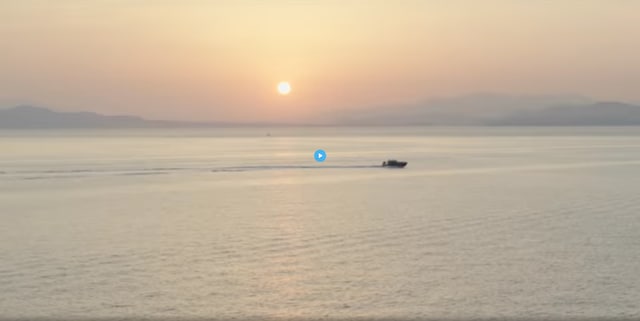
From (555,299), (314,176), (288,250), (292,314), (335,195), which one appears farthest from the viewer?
(314,176)

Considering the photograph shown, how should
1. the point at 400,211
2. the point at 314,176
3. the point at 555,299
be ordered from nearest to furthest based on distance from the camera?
the point at 555,299 < the point at 400,211 < the point at 314,176

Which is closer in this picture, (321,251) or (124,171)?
(321,251)

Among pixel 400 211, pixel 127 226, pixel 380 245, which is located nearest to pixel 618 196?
pixel 400 211

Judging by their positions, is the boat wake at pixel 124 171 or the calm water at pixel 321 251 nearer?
the calm water at pixel 321 251

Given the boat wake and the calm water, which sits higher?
the boat wake

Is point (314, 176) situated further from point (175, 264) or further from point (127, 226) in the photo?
point (175, 264)

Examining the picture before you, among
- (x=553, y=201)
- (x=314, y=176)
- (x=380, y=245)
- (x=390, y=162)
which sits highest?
(x=390, y=162)

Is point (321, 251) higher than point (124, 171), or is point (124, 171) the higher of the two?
point (124, 171)

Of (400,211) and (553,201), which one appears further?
(553,201)

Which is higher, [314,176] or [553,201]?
[314,176]

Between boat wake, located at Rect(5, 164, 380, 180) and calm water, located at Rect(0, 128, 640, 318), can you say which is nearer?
calm water, located at Rect(0, 128, 640, 318)

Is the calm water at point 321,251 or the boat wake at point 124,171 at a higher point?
the boat wake at point 124,171
